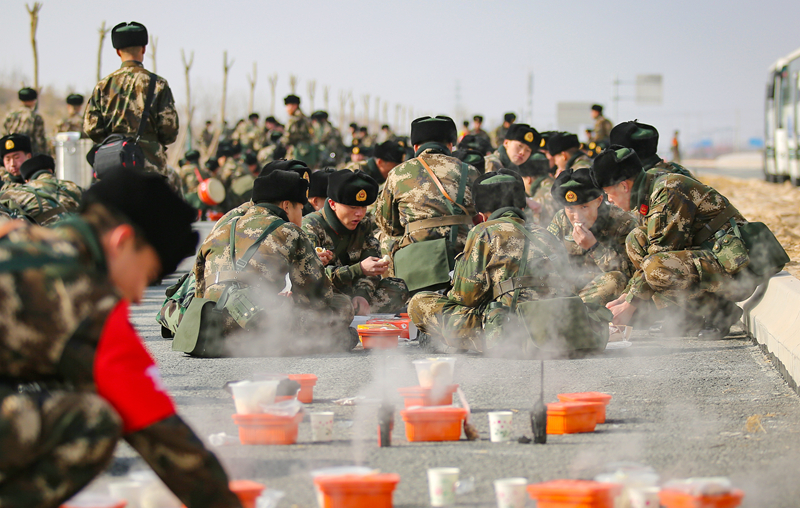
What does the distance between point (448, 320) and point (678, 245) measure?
2079 millimetres

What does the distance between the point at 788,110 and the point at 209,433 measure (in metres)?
25.9

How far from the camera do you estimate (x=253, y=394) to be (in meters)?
3.92

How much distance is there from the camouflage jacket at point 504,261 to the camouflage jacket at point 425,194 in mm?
1461

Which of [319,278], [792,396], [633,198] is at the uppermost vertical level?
[633,198]

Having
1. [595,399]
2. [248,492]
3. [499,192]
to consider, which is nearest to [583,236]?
[499,192]

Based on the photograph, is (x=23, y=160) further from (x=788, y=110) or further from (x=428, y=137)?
(x=788, y=110)

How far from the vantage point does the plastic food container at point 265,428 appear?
3824 mm

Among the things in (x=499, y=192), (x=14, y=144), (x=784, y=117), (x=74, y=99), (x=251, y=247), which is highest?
(x=74, y=99)

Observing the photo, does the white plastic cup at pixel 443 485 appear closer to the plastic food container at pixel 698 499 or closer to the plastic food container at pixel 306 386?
the plastic food container at pixel 698 499

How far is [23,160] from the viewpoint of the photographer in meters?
10.2

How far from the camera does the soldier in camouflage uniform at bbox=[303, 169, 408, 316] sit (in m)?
7.33

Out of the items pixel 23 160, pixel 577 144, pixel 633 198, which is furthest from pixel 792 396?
pixel 23 160

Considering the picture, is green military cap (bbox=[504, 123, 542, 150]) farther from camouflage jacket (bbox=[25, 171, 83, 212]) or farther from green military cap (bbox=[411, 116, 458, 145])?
camouflage jacket (bbox=[25, 171, 83, 212])

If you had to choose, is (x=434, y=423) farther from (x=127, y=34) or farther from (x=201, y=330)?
(x=127, y=34)
